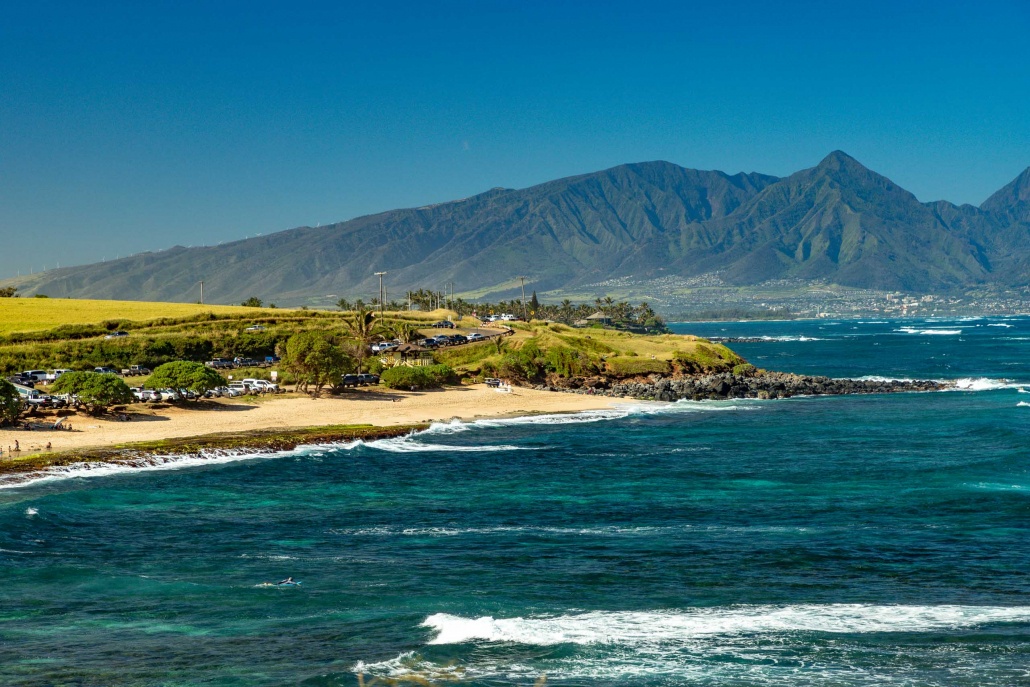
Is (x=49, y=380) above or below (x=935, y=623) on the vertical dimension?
above

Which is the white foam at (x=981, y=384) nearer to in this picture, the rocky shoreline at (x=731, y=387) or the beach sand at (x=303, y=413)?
the rocky shoreline at (x=731, y=387)

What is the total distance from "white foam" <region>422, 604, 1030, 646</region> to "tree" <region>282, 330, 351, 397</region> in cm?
6347

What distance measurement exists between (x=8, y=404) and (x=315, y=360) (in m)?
29.4

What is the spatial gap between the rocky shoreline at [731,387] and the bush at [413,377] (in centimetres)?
1136

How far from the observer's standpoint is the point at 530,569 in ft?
114

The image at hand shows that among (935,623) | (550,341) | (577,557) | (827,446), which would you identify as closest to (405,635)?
(577,557)

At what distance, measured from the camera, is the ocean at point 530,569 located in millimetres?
25828

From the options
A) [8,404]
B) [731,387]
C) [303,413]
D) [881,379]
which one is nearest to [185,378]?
[303,413]

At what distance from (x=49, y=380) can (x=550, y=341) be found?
55.0m

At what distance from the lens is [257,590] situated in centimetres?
3225

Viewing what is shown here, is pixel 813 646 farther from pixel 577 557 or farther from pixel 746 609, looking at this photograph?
pixel 577 557

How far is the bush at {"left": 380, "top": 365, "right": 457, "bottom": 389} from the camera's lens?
328 ft

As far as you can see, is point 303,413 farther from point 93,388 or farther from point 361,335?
point 361,335

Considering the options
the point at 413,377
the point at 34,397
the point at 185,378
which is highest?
the point at 185,378
